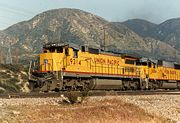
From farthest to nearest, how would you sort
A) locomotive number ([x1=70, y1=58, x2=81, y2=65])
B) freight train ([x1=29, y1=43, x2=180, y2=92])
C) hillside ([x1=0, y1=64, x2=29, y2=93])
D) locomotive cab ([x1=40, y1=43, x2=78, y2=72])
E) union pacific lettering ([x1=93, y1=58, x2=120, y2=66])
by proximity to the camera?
hillside ([x1=0, y1=64, x2=29, y2=93]) < union pacific lettering ([x1=93, y1=58, x2=120, y2=66]) < locomotive number ([x1=70, y1=58, x2=81, y2=65]) < locomotive cab ([x1=40, y1=43, x2=78, y2=72]) < freight train ([x1=29, y1=43, x2=180, y2=92])

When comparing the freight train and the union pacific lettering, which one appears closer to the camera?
the freight train

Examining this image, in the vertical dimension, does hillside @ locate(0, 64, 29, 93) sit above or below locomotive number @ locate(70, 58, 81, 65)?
below

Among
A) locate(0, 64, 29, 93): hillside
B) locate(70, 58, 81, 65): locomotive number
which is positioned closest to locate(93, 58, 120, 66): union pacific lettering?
locate(70, 58, 81, 65): locomotive number

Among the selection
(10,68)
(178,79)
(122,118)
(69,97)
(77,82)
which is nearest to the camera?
(122,118)

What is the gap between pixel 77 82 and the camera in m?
25.9

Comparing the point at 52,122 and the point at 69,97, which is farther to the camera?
the point at 69,97

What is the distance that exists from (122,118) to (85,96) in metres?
2.66

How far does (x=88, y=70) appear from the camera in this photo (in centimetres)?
2780

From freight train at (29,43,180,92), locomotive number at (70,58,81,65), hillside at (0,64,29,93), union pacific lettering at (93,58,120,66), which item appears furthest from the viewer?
hillside at (0,64,29,93)

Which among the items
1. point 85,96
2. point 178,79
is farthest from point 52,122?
point 178,79

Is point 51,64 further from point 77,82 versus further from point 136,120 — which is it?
point 136,120

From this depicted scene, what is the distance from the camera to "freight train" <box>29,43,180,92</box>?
941 inches

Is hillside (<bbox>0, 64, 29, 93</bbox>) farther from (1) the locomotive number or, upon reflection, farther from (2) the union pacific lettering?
(1) the locomotive number

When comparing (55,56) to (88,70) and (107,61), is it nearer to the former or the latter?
(88,70)
